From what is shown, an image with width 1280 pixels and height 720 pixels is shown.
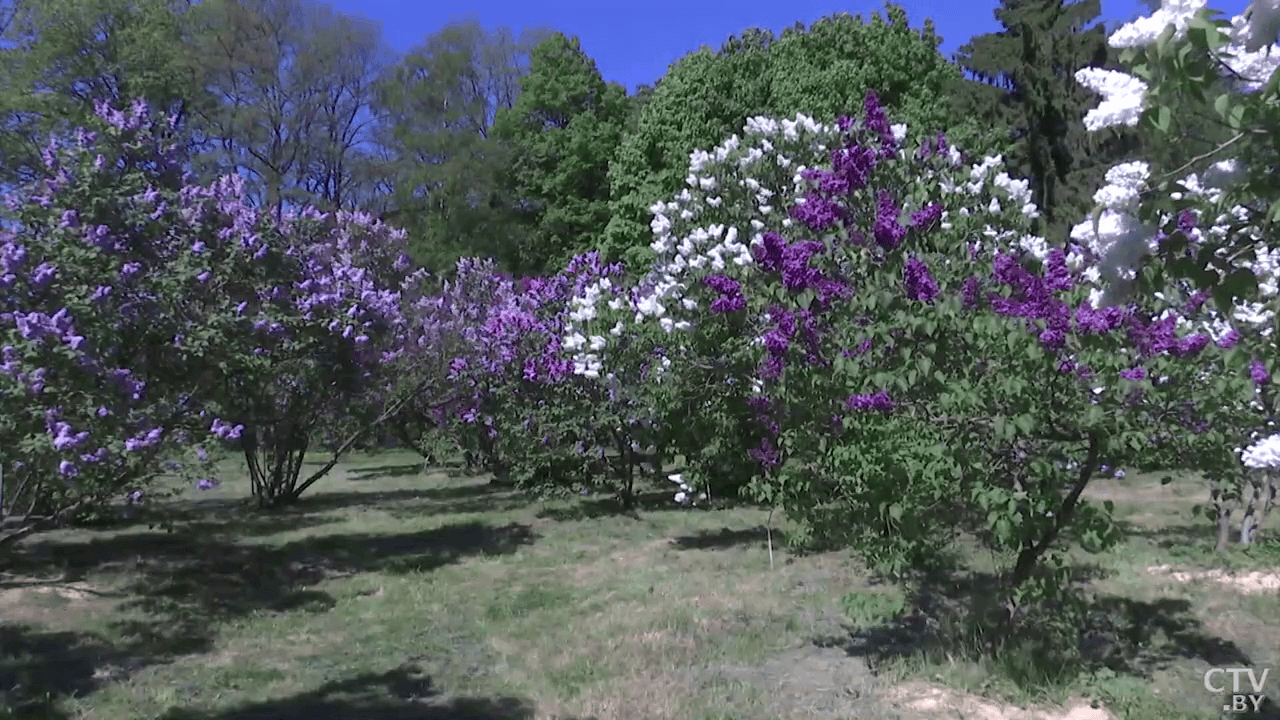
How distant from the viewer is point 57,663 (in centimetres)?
623

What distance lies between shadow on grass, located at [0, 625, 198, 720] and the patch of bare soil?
3.58m

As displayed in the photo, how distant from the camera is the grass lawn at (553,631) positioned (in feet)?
16.6

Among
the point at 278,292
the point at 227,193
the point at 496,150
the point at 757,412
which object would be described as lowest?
the point at 757,412

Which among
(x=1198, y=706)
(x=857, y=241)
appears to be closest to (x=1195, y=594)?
(x=1198, y=706)

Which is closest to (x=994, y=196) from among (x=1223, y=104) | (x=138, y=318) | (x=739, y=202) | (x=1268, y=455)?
(x=739, y=202)

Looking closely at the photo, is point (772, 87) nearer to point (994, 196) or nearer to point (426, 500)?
point (426, 500)

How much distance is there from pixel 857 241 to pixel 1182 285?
2.66 m

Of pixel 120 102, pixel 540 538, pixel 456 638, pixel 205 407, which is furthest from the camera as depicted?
pixel 120 102

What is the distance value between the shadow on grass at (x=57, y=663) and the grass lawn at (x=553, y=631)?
0.08 ft

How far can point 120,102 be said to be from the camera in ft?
84.3

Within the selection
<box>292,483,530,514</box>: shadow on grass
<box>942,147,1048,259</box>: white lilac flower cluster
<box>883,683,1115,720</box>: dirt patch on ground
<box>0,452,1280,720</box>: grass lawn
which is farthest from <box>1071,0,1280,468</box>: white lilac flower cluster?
<box>292,483,530,514</box>: shadow on grass

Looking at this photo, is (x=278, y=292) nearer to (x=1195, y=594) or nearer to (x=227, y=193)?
(x=227, y=193)

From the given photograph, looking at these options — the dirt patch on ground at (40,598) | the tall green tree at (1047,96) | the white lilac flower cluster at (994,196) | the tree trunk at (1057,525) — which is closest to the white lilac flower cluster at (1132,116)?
the tree trunk at (1057,525)

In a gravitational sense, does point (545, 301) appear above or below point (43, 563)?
above
